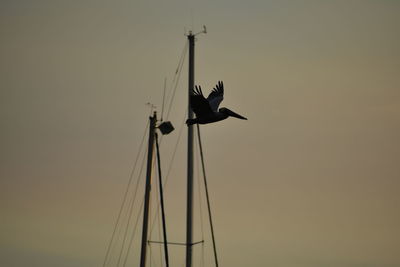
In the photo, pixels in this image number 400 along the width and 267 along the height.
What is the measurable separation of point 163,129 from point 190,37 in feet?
18.5

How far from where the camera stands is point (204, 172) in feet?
114

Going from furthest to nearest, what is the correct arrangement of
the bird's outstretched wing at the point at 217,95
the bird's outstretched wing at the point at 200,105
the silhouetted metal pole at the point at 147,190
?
the silhouetted metal pole at the point at 147,190
the bird's outstretched wing at the point at 217,95
the bird's outstretched wing at the point at 200,105

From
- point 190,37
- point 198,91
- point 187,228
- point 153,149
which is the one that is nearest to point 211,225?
point 187,228

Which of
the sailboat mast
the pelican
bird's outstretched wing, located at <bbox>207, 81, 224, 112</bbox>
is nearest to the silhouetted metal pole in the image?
the sailboat mast

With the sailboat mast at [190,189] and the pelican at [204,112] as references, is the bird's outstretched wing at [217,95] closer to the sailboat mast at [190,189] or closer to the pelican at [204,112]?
the pelican at [204,112]

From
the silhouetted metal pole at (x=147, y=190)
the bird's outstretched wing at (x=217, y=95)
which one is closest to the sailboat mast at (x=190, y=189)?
the silhouetted metal pole at (x=147, y=190)

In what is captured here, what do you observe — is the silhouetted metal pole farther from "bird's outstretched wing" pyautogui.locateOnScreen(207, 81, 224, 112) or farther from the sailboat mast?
"bird's outstretched wing" pyautogui.locateOnScreen(207, 81, 224, 112)

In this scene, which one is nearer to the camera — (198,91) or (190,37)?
(198,91)

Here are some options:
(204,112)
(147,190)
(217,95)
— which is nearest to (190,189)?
(147,190)

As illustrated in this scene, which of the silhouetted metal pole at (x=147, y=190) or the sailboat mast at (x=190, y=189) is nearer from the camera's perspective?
the silhouetted metal pole at (x=147, y=190)

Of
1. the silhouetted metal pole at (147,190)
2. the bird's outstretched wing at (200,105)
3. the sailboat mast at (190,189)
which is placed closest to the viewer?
the bird's outstretched wing at (200,105)

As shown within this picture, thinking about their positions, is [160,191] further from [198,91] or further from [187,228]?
[198,91]

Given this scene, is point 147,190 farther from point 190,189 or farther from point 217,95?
point 217,95

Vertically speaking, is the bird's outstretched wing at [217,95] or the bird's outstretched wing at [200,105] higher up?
the bird's outstretched wing at [217,95]
